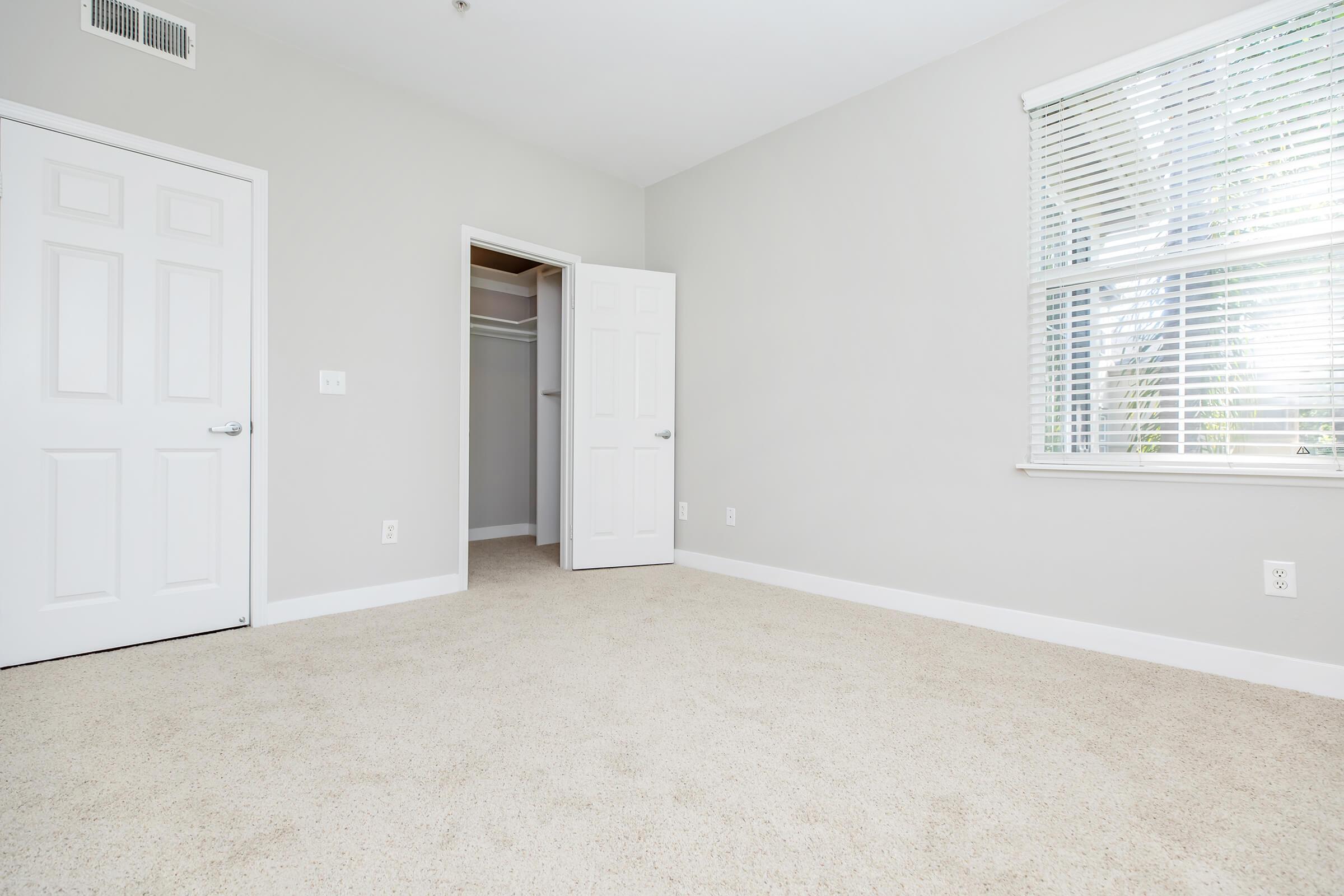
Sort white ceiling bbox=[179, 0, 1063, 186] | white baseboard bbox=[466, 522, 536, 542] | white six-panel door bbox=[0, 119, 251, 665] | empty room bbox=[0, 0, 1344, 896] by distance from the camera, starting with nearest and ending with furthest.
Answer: empty room bbox=[0, 0, 1344, 896] → white six-panel door bbox=[0, 119, 251, 665] → white ceiling bbox=[179, 0, 1063, 186] → white baseboard bbox=[466, 522, 536, 542]

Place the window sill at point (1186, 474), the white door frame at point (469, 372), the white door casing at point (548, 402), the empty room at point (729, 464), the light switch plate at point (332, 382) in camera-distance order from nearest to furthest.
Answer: the empty room at point (729, 464) → the window sill at point (1186, 474) → the light switch plate at point (332, 382) → the white door frame at point (469, 372) → the white door casing at point (548, 402)

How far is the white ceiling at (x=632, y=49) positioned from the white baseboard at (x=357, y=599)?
2523 millimetres

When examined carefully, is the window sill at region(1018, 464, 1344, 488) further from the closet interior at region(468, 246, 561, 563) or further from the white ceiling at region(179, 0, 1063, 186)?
the closet interior at region(468, 246, 561, 563)

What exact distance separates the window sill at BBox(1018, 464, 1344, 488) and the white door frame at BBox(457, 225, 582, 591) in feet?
8.55

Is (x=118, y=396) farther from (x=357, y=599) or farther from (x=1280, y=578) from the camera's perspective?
(x=1280, y=578)

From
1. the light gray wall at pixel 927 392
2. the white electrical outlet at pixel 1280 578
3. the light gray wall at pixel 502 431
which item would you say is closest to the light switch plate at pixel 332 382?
the light gray wall at pixel 927 392

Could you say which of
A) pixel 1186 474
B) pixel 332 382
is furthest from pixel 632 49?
pixel 1186 474

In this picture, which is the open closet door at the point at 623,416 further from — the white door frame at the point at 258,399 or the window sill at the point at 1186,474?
the window sill at the point at 1186,474

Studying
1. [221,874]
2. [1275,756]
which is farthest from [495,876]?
[1275,756]

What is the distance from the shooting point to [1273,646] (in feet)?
7.14

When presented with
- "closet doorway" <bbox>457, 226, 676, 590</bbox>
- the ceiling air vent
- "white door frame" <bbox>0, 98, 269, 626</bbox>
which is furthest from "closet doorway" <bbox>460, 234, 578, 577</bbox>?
the ceiling air vent

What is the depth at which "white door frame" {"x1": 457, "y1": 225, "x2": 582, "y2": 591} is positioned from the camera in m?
3.51

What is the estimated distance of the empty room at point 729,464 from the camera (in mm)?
1390

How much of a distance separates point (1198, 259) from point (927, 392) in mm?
1114
